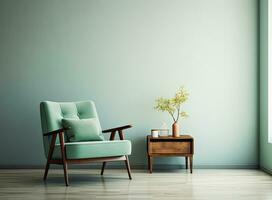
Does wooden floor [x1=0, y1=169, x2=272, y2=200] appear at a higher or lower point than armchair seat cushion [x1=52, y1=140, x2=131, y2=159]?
lower

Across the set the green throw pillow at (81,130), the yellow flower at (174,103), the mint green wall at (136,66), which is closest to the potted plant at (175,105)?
the yellow flower at (174,103)

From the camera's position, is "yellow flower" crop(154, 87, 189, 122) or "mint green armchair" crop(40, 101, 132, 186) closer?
"mint green armchair" crop(40, 101, 132, 186)

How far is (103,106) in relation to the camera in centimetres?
624

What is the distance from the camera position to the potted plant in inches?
233

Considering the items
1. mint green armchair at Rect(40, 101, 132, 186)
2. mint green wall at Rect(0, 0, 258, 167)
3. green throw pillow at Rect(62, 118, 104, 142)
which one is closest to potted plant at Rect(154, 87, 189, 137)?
mint green wall at Rect(0, 0, 258, 167)

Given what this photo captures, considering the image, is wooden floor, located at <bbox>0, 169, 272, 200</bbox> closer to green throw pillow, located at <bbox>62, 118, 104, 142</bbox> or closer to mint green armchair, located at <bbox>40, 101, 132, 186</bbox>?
mint green armchair, located at <bbox>40, 101, 132, 186</bbox>

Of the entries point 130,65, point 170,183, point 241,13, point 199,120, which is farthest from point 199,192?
point 241,13

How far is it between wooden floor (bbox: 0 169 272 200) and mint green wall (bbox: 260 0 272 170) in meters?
0.23

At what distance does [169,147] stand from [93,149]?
4.08ft

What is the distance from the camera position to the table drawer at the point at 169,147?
5.73 meters

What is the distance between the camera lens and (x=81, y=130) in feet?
17.3

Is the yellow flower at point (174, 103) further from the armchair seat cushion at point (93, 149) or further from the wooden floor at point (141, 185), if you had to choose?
the armchair seat cushion at point (93, 149)

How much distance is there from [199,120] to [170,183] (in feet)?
4.91

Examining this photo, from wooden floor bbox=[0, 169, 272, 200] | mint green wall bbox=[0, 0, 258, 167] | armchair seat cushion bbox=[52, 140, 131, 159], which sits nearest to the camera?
wooden floor bbox=[0, 169, 272, 200]
